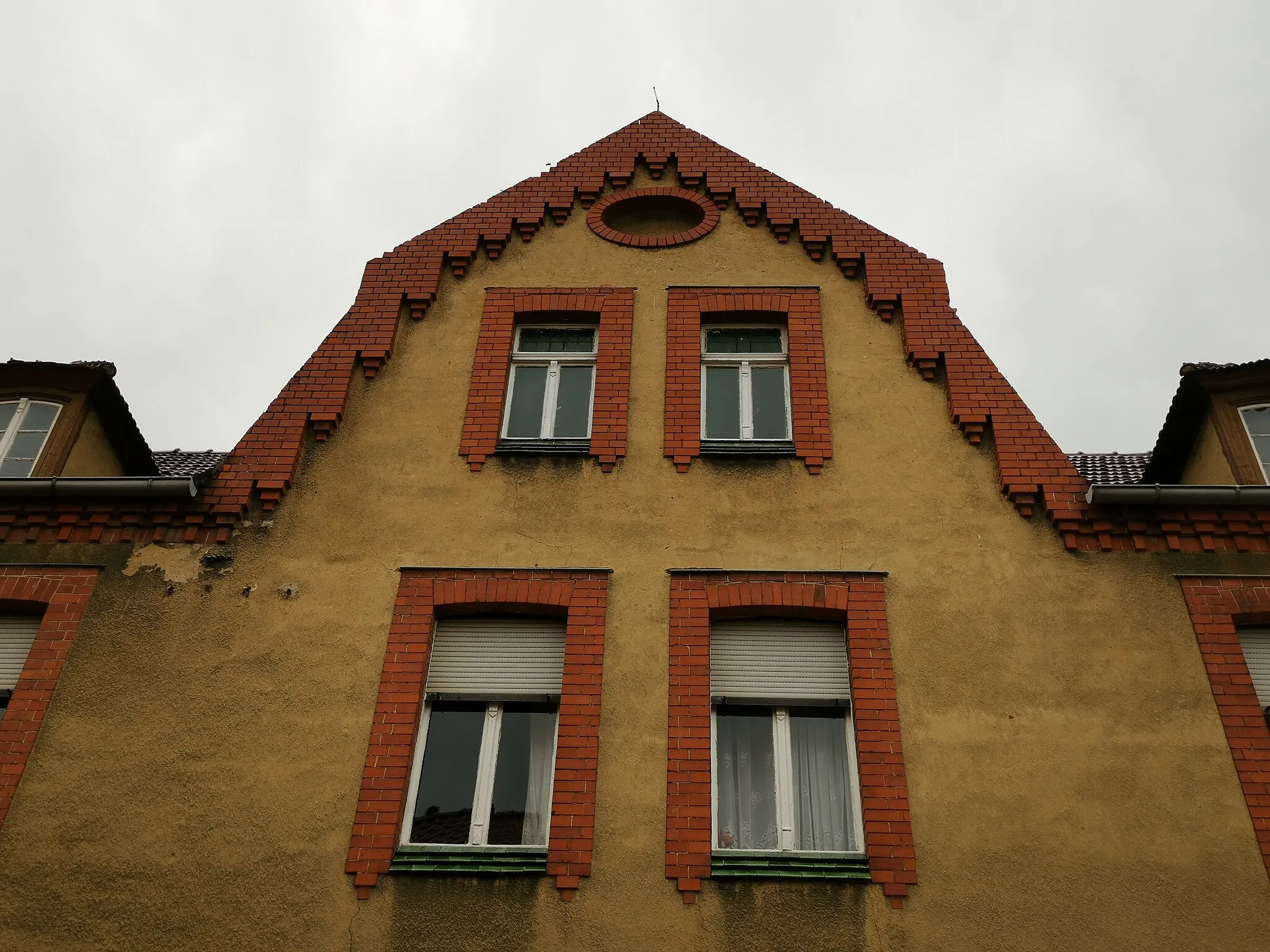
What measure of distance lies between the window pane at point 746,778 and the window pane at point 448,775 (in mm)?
1873

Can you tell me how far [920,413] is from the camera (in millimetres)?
10148

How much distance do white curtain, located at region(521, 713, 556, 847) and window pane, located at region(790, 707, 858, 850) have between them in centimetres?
184

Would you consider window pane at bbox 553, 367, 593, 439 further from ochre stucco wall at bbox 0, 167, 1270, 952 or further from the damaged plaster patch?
the damaged plaster patch

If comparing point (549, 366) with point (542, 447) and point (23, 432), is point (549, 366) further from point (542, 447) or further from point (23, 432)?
point (23, 432)

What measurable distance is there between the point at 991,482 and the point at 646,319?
375cm

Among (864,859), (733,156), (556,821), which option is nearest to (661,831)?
(556,821)

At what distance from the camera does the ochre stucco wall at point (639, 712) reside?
739cm

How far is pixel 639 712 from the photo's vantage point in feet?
27.4

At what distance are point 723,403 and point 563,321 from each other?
1986 millimetres

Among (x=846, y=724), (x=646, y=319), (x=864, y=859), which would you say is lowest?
(x=864, y=859)

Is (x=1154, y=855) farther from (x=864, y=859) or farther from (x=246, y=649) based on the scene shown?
(x=246, y=649)

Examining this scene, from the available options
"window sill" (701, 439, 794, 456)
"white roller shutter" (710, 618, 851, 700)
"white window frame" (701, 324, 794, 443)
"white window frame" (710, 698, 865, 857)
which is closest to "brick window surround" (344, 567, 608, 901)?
"white window frame" (710, 698, 865, 857)

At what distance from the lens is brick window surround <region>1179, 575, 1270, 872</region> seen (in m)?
7.76

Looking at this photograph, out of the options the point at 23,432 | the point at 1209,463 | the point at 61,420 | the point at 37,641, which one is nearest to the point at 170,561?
the point at 37,641
